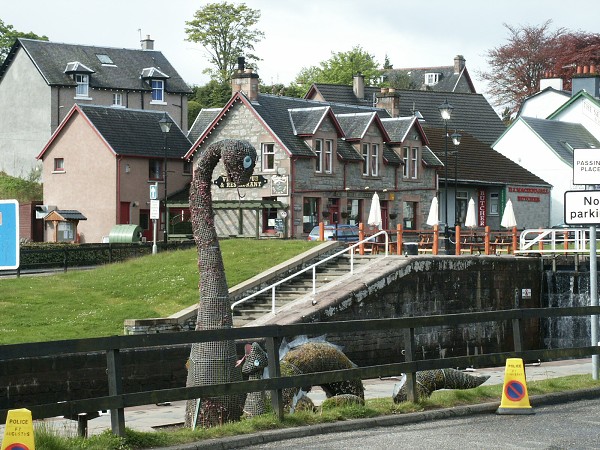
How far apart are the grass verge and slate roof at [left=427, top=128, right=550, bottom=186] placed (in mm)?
45553

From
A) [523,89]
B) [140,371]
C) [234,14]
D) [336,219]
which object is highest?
[234,14]

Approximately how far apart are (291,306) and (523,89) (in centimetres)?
7407

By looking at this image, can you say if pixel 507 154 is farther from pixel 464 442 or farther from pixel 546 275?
pixel 464 442

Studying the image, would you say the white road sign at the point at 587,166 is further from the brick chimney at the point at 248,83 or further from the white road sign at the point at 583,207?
the brick chimney at the point at 248,83

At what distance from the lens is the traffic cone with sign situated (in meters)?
14.6

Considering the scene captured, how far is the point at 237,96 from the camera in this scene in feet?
177

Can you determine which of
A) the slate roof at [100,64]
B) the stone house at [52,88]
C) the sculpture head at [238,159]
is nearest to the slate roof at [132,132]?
the stone house at [52,88]

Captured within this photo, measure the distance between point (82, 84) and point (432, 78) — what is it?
46405mm

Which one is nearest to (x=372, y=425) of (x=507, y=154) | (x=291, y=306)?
(x=291, y=306)

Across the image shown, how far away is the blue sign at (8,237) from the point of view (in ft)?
22.9

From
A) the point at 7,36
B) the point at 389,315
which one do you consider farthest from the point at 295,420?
the point at 7,36

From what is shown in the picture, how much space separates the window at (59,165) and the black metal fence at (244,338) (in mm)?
47532

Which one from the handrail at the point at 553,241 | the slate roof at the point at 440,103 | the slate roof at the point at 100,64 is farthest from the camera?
the slate roof at the point at 440,103

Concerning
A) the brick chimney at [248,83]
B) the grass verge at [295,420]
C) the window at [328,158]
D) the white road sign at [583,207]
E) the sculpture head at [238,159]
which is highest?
the brick chimney at [248,83]
